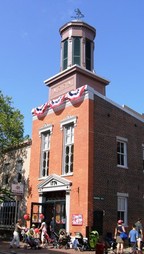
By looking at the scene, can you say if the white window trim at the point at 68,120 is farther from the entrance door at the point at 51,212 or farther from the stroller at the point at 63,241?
the stroller at the point at 63,241

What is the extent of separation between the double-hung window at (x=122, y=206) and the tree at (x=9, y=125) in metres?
10.5

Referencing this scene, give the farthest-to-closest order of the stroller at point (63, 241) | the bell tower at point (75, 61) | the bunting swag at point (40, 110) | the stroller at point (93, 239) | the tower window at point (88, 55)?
the tower window at point (88, 55)
the bell tower at point (75, 61)
the bunting swag at point (40, 110)
the stroller at point (63, 241)
the stroller at point (93, 239)

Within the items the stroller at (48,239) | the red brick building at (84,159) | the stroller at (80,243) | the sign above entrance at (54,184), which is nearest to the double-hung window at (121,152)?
the red brick building at (84,159)

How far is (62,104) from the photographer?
934 inches

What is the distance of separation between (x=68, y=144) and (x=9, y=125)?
7.12 metres

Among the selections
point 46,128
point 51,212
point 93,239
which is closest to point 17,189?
point 51,212

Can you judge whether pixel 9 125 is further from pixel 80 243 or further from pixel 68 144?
pixel 80 243

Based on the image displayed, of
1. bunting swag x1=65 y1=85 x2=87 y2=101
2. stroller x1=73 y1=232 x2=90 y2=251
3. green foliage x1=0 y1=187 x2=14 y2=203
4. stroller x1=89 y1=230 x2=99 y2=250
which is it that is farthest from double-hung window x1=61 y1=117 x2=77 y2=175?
green foliage x1=0 y1=187 x2=14 y2=203

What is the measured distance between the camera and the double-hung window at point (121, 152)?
887 inches

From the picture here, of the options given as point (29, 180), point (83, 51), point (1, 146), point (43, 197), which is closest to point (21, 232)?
point (43, 197)

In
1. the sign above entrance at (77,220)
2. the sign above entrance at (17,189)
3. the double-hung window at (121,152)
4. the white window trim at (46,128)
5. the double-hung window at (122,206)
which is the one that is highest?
the white window trim at (46,128)

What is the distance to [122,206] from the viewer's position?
70.8ft

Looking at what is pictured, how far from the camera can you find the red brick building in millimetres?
20172

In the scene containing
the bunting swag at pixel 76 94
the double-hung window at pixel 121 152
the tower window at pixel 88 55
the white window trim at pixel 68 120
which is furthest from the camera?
the tower window at pixel 88 55
